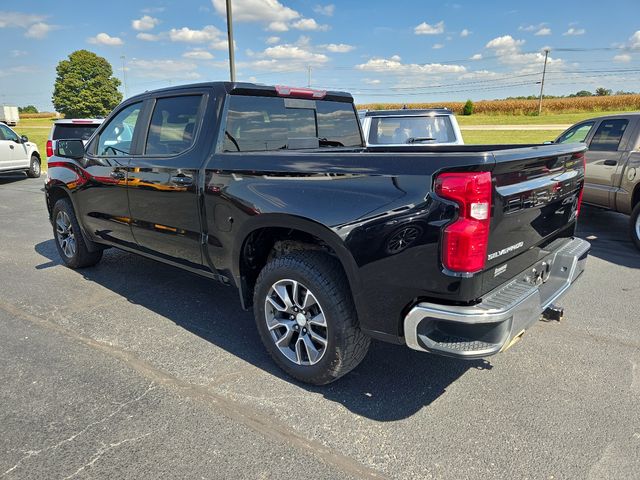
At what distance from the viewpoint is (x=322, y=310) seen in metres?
2.85

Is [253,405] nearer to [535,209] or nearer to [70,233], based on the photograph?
[535,209]

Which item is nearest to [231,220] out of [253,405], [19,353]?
[253,405]

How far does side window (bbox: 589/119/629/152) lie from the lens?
661 centimetres

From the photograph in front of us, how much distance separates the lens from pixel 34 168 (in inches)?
580

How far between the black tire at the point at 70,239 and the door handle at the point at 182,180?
7.07 feet

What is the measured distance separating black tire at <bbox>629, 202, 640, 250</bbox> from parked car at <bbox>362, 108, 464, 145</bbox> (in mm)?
2541

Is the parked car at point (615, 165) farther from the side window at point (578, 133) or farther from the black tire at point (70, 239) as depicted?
the black tire at point (70, 239)

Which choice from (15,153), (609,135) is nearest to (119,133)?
(609,135)

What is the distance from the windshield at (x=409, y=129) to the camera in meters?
7.43

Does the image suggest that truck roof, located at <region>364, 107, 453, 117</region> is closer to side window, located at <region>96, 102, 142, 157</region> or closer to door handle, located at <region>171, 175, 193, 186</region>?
side window, located at <region>96, 102, 142, 157</region>

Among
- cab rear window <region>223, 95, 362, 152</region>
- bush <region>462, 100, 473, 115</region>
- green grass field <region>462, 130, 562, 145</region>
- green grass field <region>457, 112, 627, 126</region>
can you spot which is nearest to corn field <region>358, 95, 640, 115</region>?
bush <region>462, 100, 473, 115</region>

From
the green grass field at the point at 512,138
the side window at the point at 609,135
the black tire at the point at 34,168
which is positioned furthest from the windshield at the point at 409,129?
the green grass field at the point at 512,138

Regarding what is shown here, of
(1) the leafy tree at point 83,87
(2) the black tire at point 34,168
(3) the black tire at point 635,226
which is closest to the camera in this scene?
(3) the black tire at point 635,226

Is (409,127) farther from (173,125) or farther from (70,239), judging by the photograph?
(70,239)
